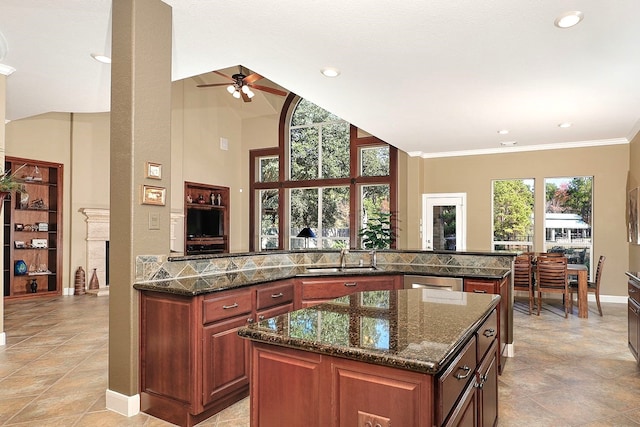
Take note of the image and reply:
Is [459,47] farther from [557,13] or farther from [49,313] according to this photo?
[49,313]

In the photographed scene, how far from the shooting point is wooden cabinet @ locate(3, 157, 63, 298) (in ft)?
21.2

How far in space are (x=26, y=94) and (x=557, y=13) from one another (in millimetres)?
5416

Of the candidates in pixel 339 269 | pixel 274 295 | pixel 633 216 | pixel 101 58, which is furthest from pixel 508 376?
pixel 101 58

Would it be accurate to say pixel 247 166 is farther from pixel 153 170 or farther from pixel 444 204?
pixel 153 170

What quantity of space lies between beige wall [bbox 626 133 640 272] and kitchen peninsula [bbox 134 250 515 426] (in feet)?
12.7

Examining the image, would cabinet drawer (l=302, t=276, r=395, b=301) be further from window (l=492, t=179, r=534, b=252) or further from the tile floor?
window (l=492, t=179, r=534, b=252)

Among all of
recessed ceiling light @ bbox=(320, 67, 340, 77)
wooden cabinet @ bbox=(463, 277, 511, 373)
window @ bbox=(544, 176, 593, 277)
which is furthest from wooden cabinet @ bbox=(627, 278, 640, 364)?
window @ bbox=(544, 176, 593, 277)

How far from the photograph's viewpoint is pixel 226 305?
8.53 ft

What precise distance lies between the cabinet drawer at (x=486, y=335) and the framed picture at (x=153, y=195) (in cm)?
212

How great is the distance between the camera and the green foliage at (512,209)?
7312 mm

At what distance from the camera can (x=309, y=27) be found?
2945 mm

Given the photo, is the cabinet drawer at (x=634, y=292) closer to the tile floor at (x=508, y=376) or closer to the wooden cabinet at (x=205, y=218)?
the tile floor at (x=508, y=376)

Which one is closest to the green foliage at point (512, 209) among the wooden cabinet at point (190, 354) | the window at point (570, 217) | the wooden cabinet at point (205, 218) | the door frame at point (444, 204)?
the window at point (570, 217)

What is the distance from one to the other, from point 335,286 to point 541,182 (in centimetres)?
536
